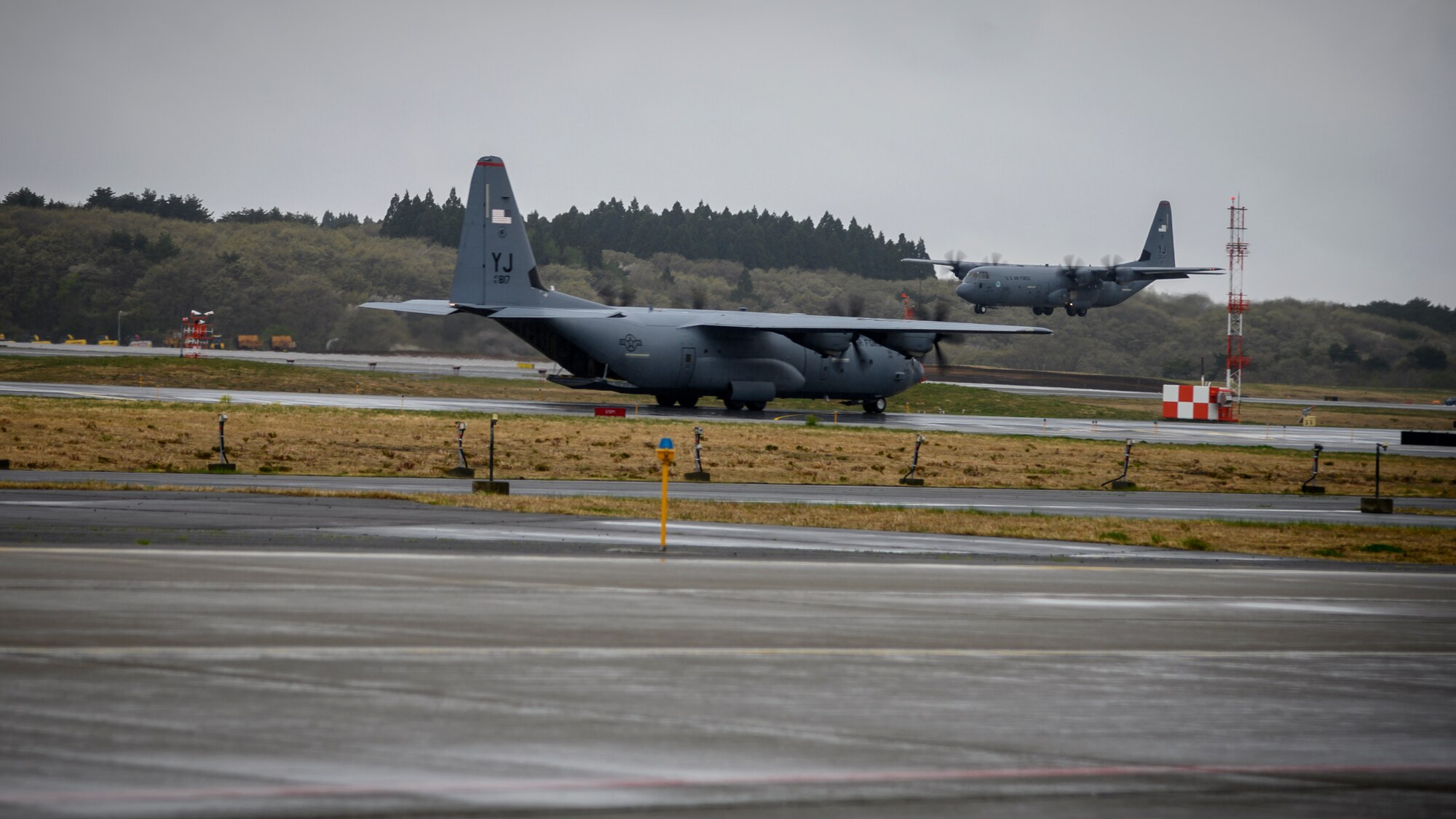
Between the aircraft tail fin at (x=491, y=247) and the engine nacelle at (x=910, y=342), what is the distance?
1530 cm

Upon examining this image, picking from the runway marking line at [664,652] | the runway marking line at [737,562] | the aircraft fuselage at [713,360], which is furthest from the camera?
the aircraft fuselage at [713,360]

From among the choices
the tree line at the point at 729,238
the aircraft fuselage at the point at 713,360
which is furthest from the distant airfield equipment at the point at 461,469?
the tree line at the point at 729,238

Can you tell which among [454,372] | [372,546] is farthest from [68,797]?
[454,372]

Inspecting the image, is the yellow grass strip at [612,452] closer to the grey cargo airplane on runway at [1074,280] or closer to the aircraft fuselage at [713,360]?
the aircraft fuselage at [713,360]

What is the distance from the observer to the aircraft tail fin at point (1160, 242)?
9056 centimetres

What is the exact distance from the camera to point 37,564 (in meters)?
13.2

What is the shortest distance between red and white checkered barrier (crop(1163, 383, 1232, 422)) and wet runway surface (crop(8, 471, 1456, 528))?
117ft

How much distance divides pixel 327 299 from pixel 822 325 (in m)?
51.6

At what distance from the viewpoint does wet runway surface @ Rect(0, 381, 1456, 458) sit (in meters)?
44.9

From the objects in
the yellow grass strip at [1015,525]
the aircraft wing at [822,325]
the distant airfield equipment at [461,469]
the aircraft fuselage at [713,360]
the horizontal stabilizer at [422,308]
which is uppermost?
the horizontal stabilizer at [422,308]

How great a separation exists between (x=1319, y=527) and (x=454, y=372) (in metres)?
50.6

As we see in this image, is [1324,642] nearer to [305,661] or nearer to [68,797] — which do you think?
[305,661]

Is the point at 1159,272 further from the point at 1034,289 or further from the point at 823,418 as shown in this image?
the point at 823,418

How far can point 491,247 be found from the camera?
157 ft
